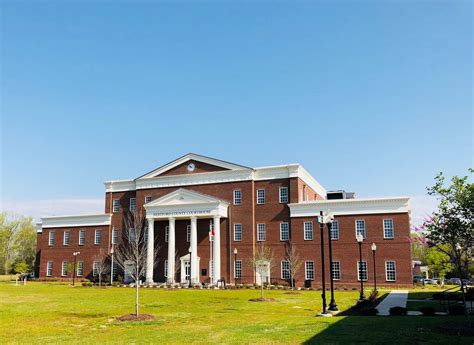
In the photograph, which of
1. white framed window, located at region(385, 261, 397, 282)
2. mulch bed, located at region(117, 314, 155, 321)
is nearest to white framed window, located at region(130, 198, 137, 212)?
white framed window, located at region(385, 261, 397, 282)

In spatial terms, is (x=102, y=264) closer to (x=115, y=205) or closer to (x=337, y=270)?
(x=115, y=205)

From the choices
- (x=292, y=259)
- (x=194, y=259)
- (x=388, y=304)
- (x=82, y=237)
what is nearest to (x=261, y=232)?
(x=292, y=259)

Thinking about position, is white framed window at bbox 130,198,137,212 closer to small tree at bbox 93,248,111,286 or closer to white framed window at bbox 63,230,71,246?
small tree at bbox 93,248,111,286

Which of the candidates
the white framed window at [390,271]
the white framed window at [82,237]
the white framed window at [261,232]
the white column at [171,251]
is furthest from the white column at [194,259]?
the white framed window at [390,271]

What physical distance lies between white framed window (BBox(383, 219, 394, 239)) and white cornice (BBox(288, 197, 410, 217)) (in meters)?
1.04

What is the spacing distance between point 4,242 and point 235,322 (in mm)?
80400

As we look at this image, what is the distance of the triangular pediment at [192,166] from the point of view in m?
53.0

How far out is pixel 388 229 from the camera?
1768 inches

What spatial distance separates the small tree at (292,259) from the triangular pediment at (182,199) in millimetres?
9793

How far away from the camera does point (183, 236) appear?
2112 inches

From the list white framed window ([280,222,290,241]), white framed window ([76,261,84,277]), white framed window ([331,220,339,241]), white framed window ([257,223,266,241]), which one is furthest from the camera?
white framed window ([76,261,84,277])

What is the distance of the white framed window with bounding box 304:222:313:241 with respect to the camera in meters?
48.1

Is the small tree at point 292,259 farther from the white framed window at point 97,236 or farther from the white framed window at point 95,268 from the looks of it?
the white framed window at point 97,236

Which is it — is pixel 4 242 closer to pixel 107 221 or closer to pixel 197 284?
pixel 107 221
